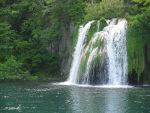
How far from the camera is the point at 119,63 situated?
163 ft

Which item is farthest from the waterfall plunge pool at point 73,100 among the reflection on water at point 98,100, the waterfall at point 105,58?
the waterfall at point 105,58

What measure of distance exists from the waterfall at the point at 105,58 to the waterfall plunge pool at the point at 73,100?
4.28 m

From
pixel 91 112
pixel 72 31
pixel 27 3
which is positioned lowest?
pixel 91 112

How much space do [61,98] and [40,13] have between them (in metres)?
28.3

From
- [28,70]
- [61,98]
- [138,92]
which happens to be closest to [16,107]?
[61,98]

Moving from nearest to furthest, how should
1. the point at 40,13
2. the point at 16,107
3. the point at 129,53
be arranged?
the point at 16,107 < the point at 129,53 < the point at 40,13

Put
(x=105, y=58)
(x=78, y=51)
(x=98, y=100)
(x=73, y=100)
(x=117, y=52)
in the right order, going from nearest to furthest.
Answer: (x=98, y=100) → (x=73, y=100) → (x=105, y=58) → (x=117, y=52) → (x=78, y=51)

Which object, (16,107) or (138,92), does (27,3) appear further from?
(16,107)

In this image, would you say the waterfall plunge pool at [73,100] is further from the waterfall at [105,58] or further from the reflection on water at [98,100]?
the waterfall at [105,58]

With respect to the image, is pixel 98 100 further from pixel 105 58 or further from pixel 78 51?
pixel 78 51

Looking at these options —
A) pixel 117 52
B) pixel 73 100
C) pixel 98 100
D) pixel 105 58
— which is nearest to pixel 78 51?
pixel 105 58

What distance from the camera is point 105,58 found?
49594mm

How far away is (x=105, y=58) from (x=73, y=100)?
13.7 m

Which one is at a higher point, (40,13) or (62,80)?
(40,13)
